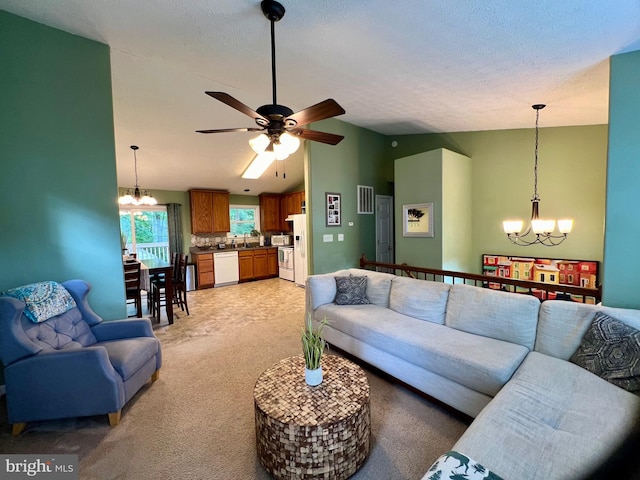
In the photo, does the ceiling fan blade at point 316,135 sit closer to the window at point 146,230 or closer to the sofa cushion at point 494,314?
the sofa cushion at point 494,314

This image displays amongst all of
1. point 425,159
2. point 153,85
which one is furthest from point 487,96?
point 153,85

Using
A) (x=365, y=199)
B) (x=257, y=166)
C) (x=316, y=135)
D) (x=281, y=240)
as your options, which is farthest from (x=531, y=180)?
(x=281, y=240)

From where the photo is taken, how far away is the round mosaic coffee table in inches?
56.2

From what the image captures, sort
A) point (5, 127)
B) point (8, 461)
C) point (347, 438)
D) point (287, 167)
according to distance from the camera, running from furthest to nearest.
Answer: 1. point (287, 167)
2. point (5, 127)
3. point (8, 461)
4. point (347, 438)

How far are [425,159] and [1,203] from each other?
5033mm

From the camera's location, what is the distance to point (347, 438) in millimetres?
1491

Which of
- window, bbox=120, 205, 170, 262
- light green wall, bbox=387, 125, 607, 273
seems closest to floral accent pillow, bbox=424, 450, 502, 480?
light green wall, bbox=387, 125, 607, 273

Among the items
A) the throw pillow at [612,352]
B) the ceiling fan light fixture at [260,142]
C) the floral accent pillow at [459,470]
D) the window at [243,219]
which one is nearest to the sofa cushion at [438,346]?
the throw pillow at [612,352]

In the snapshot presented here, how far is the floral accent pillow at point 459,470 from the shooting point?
104cm

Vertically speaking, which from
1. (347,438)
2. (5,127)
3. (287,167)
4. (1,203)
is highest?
(287,167)

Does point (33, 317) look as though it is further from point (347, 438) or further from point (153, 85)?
point (153, 85)

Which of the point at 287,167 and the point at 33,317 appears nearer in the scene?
the point at 33,317

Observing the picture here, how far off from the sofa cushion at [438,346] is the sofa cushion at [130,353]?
69.7 inches

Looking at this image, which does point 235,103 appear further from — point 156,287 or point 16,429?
point 156,287
